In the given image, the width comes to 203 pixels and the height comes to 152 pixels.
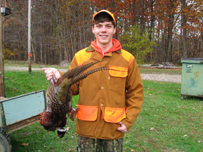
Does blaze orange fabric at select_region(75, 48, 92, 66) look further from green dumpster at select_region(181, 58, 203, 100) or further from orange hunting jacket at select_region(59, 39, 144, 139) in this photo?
green dumpster at select_region(181, 58, 203, 100)

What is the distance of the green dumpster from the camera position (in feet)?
23.2

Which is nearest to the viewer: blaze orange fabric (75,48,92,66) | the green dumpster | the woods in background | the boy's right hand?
the boy's right hand

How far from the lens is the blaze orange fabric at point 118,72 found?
2.03m

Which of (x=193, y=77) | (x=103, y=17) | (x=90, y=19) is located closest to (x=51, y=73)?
(x=103, y=17)

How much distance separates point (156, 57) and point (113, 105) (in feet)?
121

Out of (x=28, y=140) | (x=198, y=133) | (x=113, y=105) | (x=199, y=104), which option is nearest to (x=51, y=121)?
(x=113, y=105)

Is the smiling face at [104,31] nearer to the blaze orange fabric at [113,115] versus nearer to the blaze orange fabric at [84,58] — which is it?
the blaze orange fabric at [84,58]

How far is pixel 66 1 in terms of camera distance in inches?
1101

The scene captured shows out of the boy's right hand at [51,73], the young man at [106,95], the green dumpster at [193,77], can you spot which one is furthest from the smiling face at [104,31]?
the green dumpster at [193,77]

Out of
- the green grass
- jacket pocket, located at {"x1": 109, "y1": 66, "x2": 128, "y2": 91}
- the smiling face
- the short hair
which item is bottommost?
the green grass

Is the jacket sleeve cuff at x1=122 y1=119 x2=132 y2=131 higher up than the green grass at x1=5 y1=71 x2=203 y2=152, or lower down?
higher up

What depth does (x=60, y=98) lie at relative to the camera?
174 cm

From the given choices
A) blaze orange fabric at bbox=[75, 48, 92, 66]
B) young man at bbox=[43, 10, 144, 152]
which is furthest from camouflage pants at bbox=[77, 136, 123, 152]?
blaze orange fabric at bbox=[75, 48, 92, 66]

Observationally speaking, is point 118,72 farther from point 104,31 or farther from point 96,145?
point 96,145
